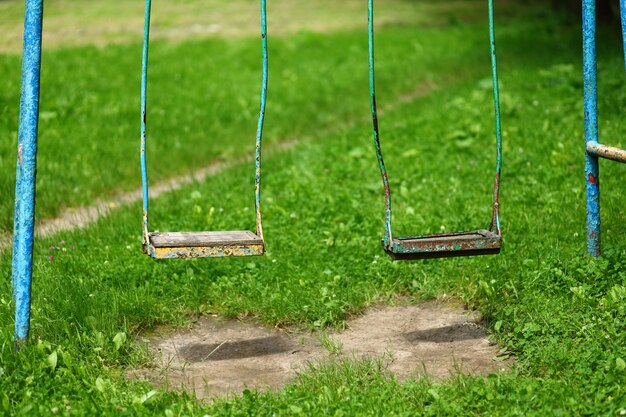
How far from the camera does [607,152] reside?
4.56 meters

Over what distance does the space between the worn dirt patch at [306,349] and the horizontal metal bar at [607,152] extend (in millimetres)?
1018

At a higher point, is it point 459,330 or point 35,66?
point 35,66

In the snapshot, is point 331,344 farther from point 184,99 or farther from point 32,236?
point 184,99

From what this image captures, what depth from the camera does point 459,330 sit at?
15.8ft

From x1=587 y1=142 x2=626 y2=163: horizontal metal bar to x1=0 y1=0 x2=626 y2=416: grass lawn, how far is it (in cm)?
55

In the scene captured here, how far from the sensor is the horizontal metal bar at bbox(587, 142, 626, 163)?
4.43 m

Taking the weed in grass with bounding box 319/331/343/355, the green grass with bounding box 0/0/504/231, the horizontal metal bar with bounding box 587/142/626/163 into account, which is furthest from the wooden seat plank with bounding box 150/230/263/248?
the green grass with bounding box 0/0/504/231

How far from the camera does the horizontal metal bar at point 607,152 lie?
14.5 feet

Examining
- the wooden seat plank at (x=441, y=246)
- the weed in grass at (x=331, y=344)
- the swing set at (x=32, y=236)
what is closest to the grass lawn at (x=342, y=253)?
the weed in grass at (x=331, y=344)

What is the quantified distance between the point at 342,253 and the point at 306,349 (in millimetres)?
1091

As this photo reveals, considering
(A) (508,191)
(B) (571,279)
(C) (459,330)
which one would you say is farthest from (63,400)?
(A) (508,191)

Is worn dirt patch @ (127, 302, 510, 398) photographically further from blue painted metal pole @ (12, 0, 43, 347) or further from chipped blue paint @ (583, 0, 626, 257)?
chipped blue paint @ (583, 0, 626, 257)

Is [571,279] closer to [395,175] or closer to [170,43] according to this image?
[395,175]

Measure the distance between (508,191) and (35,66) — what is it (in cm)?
349
